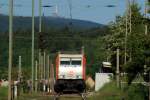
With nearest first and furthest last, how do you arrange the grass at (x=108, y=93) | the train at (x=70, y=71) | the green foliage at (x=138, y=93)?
the green foliage at (x=138, y=93)
the grass at (x=108, y=93)
the train at (x=70, y=71)

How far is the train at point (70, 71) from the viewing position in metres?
52.3

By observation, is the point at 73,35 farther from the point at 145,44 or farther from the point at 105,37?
the point at 145,44

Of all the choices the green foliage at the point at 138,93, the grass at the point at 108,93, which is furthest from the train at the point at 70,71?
the green foliage at the point at 138,93

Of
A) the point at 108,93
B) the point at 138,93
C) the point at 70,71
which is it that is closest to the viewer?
the point at 138,93

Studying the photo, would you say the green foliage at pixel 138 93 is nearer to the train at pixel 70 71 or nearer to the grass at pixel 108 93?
the grass at pixel 108 93

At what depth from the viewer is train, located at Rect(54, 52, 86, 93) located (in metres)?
52.3

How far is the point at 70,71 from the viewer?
5250 centimetres

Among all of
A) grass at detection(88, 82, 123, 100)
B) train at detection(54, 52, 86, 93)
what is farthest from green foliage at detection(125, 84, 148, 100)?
train at detection(54, 52, 86, 93)

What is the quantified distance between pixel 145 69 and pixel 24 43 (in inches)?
2971

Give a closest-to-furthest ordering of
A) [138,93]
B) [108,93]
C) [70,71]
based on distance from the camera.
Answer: [138,93], [108,93], [70,71]

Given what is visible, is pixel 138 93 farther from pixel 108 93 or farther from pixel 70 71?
pixel 70 71

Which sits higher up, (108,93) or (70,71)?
(70,71)

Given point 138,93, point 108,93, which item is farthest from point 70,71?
point 138,93

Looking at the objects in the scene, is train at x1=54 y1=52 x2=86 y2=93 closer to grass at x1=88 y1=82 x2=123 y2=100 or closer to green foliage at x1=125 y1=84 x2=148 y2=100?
grass at x1=88 y1=82 x2=123 y2=100
